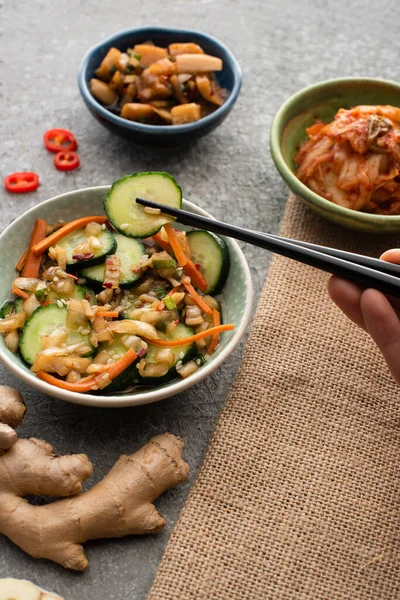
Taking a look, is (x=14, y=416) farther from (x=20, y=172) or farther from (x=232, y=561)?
(x=20, y=172)

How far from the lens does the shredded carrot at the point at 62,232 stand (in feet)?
7.62

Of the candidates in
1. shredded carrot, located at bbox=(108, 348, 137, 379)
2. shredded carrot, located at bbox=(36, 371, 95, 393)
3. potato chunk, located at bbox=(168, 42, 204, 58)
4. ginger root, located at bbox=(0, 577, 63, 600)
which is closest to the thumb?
shredded carrot, located at bbox=(108, 348, 137, 379)

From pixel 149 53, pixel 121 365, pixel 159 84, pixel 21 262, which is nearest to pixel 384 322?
pixel 121 365

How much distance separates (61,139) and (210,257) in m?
1.30

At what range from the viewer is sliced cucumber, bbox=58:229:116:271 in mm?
2244

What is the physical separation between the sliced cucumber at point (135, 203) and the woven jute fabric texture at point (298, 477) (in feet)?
1.87

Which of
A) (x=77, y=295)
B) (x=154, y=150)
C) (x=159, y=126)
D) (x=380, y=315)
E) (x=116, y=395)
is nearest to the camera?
(x=380, y=315)

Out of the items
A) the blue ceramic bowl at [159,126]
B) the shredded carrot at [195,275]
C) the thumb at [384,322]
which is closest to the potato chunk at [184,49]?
the blue ceramic bowl at [159,126]

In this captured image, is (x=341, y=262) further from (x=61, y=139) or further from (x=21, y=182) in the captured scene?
(x=61, y=139)

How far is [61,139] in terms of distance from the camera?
3.22 meters

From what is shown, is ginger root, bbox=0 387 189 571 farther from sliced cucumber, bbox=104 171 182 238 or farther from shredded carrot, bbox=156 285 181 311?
sliced cucumber, bbox=104 171 182 238

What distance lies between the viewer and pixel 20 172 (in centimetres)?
305

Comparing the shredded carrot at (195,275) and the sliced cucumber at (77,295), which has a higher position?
the shredded carrot at (195,275)

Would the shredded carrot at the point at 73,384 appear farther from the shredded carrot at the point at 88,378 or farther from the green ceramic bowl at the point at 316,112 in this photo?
the green ceramic bowl at the point at 316,112
